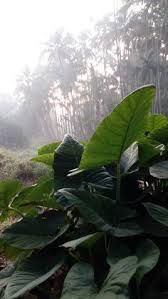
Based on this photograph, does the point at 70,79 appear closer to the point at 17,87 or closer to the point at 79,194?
the point at 17,87

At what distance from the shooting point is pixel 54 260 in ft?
2.04

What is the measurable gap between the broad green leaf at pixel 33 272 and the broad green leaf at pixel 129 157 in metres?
0.21

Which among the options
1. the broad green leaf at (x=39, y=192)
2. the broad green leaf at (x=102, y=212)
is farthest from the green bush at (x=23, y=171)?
the broad green leaf at (x=102, y=212)

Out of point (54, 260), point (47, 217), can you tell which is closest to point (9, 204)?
point (47, 217)

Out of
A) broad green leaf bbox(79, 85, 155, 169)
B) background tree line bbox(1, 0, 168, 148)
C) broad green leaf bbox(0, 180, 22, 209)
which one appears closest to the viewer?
broad green leaf bbox(79, 85, 155, 169)

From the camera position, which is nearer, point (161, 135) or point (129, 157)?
point (129, 157)

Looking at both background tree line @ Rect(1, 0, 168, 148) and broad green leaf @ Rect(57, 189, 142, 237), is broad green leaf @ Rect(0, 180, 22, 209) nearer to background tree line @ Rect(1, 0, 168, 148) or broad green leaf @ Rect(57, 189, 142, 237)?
A: broad green leaf @ Rect(57, 189, 142, 237)

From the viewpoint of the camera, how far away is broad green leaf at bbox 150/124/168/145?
2.39 ft

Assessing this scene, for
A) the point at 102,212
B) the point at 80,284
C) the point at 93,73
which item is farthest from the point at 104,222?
the point at 93,73

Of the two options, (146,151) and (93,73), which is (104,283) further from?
(93,73)

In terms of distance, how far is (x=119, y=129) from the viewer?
54 centimetres

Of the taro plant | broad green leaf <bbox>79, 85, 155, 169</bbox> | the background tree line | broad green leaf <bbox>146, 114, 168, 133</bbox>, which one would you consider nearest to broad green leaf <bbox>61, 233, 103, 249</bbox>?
the taro plant

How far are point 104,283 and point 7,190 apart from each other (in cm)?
39

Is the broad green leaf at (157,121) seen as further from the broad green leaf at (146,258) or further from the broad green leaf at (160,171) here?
the broad green leaf at (146,258)
